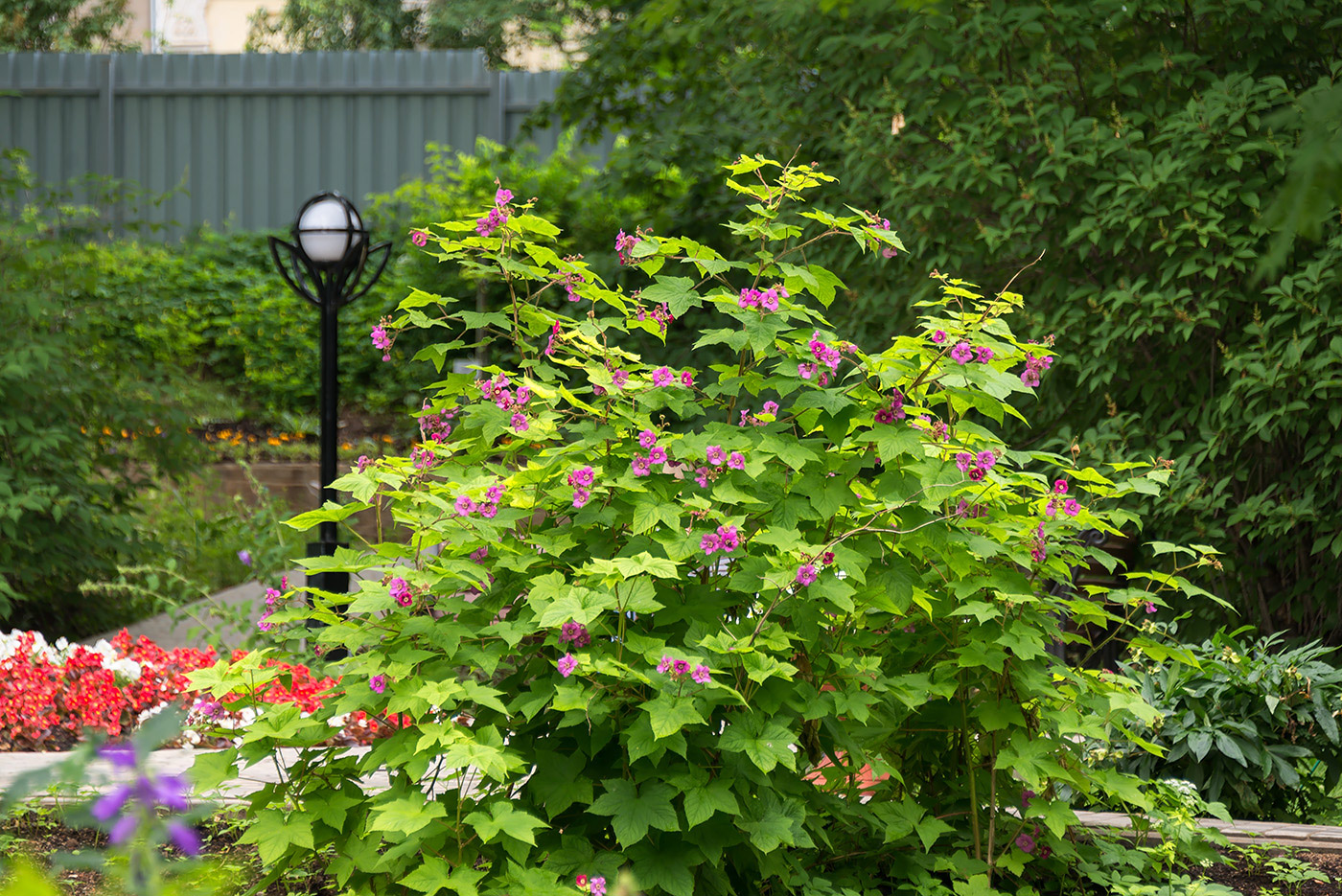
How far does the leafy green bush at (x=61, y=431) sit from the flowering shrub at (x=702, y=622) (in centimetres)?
328

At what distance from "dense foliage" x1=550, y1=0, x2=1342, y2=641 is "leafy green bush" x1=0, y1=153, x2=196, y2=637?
11.7ft

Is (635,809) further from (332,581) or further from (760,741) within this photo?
(332,581)

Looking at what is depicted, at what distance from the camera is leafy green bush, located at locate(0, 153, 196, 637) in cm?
508

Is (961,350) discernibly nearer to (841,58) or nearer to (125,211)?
(841,58)

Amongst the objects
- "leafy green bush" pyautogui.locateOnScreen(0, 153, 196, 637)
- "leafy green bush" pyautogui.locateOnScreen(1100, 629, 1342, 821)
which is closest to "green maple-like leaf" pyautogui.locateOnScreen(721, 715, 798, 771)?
"leafy green bush" pyautogui.locateOnScreen(1100, 629, 1342, 821)

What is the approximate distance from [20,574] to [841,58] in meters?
4.42

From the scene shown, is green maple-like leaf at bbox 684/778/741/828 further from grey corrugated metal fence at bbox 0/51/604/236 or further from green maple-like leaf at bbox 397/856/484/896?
grey corrugated metal fence at bbox 0/51/604/236

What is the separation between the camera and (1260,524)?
415cm

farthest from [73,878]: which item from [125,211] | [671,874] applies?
[125,211]

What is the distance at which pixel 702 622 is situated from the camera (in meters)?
2.16

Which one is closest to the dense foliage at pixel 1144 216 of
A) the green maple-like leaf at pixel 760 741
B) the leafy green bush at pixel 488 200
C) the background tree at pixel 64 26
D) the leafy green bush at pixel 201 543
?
the green maple-like leaf at pixel 760 741

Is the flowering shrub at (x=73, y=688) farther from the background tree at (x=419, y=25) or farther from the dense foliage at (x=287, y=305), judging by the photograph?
the background tree at (x=419, y=25)

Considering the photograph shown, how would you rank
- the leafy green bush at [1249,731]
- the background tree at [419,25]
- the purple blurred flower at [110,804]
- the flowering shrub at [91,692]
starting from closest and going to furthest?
the purple blurred flower at [110,804], the leafy green bush at [1249,731], the flowering shrub at [91,692], the background tree at [419,25]

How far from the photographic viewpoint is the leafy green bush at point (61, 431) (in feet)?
16.7
